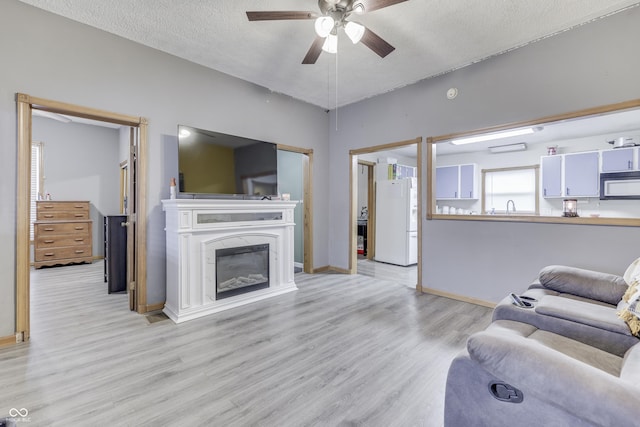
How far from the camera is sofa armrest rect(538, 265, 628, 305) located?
191 centimetres

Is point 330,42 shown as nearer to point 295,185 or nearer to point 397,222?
point 295,185

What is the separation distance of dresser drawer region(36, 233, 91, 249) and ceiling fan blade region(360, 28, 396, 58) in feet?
20.6

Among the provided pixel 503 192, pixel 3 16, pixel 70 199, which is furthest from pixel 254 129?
pixel 503 192

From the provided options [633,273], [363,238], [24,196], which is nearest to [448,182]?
[363,238]

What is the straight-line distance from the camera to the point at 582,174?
5215 mm

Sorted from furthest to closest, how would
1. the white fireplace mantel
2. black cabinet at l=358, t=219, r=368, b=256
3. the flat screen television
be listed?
1. black cabinet at l=358, t=219, r=368, b=256
2. the flat screen television
3. the white fireplace mantel

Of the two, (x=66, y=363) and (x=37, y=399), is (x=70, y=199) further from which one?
(x=37, y=399)

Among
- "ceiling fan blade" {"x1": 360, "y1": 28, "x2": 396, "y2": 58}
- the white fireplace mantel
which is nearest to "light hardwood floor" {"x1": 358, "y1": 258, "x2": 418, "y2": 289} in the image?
the white fireplace mantel

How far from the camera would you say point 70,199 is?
588 cm

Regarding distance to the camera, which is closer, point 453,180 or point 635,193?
point 635,193

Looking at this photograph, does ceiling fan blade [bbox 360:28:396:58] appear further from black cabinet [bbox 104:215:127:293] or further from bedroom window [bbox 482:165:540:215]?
bedroom window [bbox 482:165:540:215]

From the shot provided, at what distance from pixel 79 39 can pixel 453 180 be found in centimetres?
727

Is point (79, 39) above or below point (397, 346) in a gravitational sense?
above

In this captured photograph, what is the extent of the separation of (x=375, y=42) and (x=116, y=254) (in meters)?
4.08
